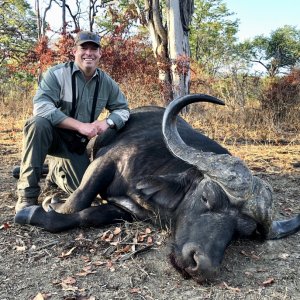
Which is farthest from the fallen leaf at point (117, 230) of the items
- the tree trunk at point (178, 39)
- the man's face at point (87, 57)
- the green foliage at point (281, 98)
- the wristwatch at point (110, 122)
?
the tree trunk at point (178, 39)

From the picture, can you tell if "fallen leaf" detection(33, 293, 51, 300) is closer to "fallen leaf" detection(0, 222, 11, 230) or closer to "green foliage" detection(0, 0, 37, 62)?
"fallen leaf" detection(0, 222, 11, 230)

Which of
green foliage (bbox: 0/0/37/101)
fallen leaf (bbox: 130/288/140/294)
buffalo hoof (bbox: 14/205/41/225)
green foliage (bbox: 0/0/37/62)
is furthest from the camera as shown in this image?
green foliage (bbox: 0/0/37/62)

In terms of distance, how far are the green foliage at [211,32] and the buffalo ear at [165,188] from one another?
24.2 meters

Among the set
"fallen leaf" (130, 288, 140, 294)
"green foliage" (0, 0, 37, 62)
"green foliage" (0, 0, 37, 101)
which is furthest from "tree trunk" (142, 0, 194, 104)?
"green foliage" (0, 0, 37, 62)

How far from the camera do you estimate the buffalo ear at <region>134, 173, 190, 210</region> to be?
3.20 metres

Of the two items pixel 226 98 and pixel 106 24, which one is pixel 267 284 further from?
pixel 106 24

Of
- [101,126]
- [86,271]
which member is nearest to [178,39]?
[101,126]

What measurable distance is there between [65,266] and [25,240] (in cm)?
60

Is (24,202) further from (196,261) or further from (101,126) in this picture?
(196,261)

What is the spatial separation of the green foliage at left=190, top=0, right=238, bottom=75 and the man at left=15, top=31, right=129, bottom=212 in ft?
75.5

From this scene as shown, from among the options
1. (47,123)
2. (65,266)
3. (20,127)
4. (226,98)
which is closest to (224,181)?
(65,266)

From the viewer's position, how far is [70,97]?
4348mm

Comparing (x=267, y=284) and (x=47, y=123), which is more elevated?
(x=47, y=123)

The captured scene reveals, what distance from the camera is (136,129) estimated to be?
169 inches
